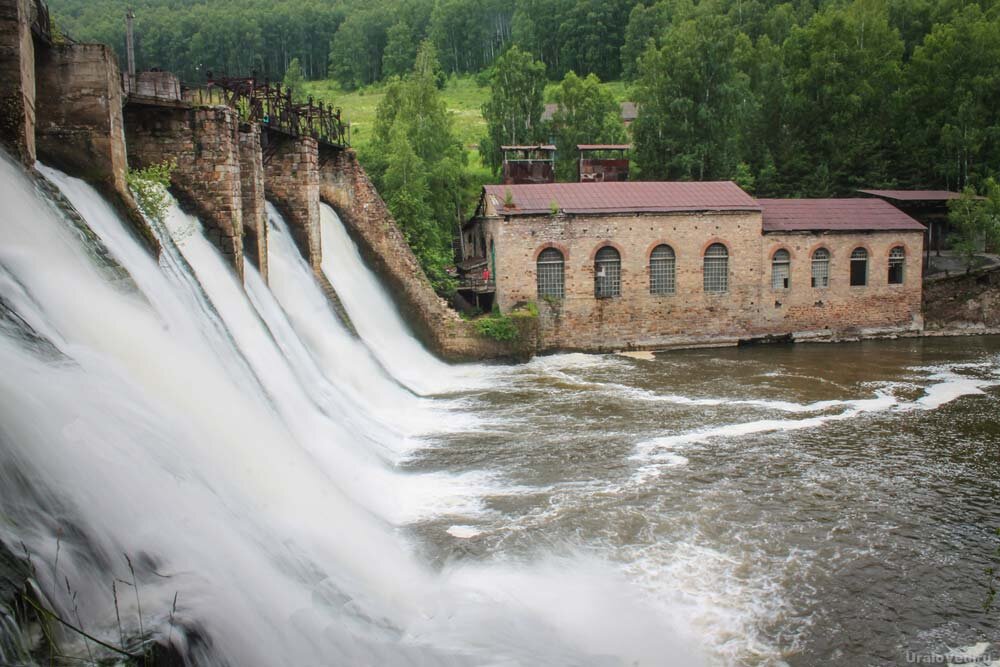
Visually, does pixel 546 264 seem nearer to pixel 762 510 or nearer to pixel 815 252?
pixel 815 252

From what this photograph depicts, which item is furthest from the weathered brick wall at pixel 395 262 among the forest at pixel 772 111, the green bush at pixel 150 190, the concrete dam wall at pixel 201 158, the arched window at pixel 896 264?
the arched window at pixel 896 264

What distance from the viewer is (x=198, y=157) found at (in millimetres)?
14664

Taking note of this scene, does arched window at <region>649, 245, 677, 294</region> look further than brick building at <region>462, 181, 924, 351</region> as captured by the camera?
Yes

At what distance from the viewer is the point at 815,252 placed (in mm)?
26703

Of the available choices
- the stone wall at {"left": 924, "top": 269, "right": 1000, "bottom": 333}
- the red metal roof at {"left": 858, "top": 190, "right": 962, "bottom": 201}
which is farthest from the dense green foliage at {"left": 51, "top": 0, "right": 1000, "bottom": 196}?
the stone wall at {"left": 924, "top": 269, "right": 1000, "bottom": 333}

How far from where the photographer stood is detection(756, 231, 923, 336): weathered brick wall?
26375mm

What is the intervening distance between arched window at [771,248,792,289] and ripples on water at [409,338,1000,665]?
24.8ft

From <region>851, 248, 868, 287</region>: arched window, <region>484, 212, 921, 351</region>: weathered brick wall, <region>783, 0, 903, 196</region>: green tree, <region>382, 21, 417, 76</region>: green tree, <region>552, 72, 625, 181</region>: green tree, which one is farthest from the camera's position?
<region>382, 21, 417, 76</region>: green tree

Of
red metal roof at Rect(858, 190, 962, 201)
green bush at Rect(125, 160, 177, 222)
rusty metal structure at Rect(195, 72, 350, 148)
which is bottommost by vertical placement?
red metal roof at Rect(858, 190, 962, 201)

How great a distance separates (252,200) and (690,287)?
566 inches

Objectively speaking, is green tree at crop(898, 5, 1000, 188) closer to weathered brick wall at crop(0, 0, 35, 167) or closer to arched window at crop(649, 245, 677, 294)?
arched window at crop(649, 245, 677, 294)

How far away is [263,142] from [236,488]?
12314mm

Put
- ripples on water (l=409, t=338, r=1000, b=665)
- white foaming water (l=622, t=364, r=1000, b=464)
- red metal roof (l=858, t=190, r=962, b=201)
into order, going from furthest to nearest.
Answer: red metal roof (l=858, t=190, r=962, b=201)
white foaming water (l=622, t=364, r=1000, b=464)
ripples on water (l=409, t=338, r=1000, b=665)

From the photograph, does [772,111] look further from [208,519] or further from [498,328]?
[208,519]
